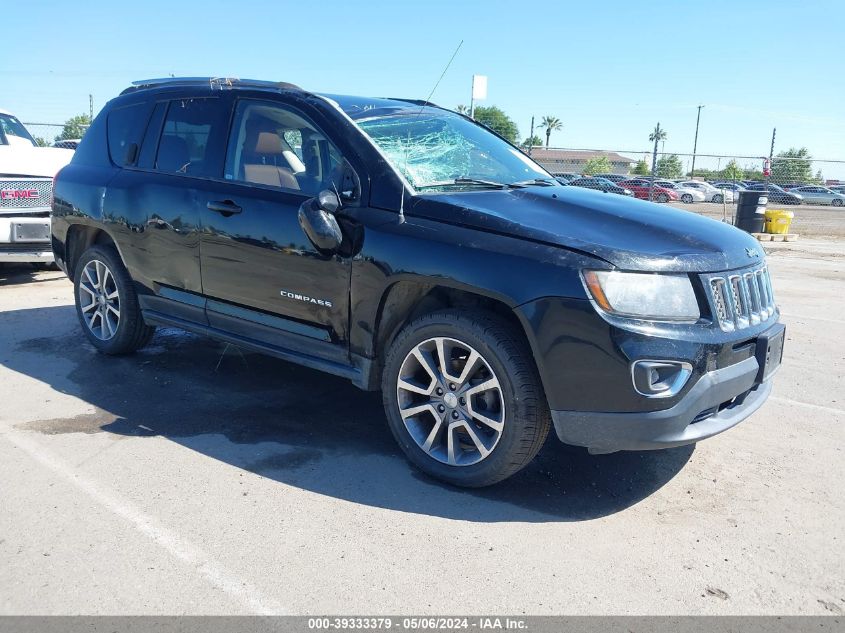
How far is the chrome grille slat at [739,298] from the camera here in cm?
338

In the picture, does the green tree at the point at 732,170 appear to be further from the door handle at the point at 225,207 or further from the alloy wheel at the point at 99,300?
the door handle at the point at 225,207

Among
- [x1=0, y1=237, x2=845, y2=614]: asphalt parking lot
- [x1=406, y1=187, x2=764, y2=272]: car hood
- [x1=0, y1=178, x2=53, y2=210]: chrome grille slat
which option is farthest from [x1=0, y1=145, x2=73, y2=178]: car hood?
[x1=406, y1=187, x2=764, y2=272]: car hood

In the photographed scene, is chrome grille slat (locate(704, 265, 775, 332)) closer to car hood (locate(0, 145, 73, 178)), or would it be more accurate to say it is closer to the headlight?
the headlight

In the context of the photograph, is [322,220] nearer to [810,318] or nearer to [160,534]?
[160,534]

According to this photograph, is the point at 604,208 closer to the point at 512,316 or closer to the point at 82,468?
the point at 512,316

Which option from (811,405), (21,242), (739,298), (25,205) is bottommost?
(811,405)

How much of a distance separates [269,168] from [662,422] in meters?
2.67

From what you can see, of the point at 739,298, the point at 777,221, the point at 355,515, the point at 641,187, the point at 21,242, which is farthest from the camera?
the point at 641,187

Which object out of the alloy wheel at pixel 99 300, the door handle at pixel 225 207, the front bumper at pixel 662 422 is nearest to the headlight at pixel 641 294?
the front bumper at pixel 662 422

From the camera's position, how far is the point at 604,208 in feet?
12.8

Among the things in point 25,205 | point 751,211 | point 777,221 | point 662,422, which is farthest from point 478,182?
point 777,221

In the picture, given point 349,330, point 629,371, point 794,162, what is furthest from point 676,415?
point 794,162

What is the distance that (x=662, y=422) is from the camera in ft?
10.4
